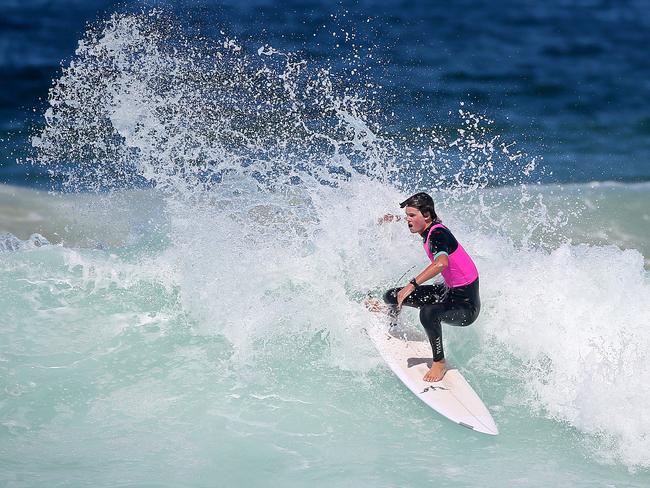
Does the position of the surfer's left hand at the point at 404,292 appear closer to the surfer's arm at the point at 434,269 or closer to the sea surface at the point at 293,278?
the surfer's arm at the point at 434,269

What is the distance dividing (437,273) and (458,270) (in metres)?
0.32

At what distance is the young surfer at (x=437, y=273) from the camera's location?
20.7 ft

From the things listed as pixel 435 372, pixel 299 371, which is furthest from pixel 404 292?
pixel 299 371

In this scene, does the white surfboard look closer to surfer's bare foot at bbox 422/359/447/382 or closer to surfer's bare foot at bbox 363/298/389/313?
surfer's bare foot at bbox 422/359/447/382

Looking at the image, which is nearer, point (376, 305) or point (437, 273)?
point (437, 273)

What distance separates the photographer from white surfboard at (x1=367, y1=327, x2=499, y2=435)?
20.1 ft

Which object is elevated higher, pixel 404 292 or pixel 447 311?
pixel 404 292

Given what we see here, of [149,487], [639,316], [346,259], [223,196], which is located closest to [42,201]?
[223,196]

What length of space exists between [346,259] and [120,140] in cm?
698

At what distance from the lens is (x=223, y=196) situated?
28.4 feet

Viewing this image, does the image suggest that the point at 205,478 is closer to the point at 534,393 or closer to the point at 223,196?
the point at 534,393

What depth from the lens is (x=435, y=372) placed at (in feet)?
21.6

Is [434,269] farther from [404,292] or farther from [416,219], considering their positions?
[416,219]

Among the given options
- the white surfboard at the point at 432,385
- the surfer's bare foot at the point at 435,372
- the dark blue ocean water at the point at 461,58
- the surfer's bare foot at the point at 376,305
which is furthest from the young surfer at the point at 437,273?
the dark blue ocean water at the point at 461,58
